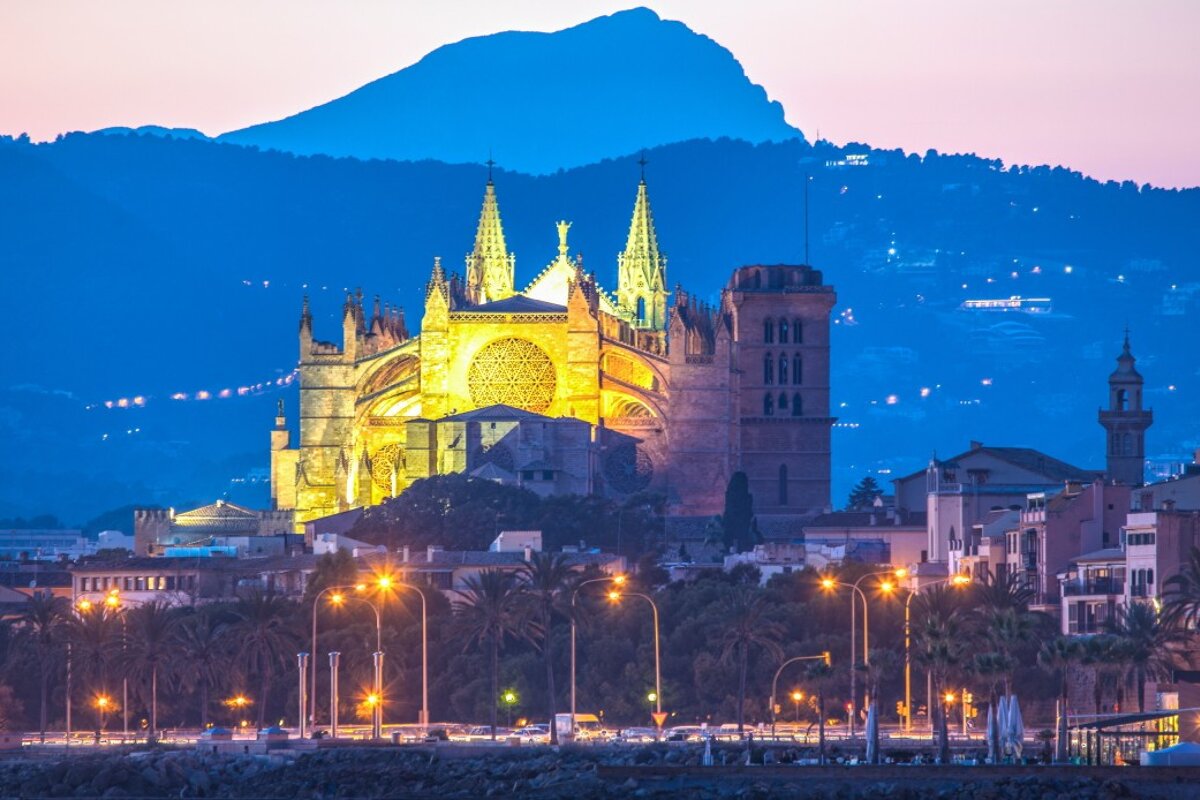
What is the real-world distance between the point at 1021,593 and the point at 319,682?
80.7ft

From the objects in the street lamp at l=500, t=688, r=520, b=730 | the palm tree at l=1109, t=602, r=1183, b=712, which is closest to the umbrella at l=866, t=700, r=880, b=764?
the palm tree at l=1109, t=602, r=1183, b=712

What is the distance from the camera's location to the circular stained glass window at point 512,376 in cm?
18175

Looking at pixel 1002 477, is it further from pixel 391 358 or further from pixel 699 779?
pixel 699 779

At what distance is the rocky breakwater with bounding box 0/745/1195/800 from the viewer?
82625 millimetres

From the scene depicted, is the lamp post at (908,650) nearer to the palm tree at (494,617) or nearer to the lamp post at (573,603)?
the lamp post at (573,603)

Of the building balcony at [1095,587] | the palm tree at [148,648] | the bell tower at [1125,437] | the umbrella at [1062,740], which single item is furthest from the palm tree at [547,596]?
the bell tower at [1125,437]

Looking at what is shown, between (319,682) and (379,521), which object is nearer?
(319,682)

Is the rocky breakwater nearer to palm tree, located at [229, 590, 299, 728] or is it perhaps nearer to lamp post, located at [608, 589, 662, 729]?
lamp post, located at [608, 589, 662, 729]

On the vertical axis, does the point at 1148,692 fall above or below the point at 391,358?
below

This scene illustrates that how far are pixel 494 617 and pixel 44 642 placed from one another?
632 inches

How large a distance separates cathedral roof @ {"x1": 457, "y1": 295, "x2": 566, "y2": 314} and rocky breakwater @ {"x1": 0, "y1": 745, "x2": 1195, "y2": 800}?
3114 inches

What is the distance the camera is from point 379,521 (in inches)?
6398

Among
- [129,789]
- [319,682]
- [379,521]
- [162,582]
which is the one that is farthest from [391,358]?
[129,789]

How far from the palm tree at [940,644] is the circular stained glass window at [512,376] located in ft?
235
